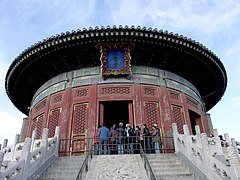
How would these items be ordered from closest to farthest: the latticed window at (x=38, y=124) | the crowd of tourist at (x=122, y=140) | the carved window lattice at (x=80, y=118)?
the crowd of tourist at (x=122, y=140), the carved window lattice at (x=80, y=118), the latticed window at (x=38, y=124)

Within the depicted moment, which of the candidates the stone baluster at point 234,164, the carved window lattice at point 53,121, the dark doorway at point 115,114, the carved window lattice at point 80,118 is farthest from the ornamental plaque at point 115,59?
the stone baluster at point 234,164

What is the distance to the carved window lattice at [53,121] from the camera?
12695 millimetres

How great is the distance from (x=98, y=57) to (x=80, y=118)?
10.5 feet

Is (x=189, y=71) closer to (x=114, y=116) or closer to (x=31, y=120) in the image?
(x=114, y=116)

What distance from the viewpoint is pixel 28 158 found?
734 centimetres

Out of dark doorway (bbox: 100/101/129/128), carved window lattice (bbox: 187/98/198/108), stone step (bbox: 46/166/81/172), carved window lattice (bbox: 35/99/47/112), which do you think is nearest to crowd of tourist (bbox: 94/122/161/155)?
stone step (bbox: 46/166/81/172)

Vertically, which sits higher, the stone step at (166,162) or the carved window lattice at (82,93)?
the carved window lattice at (82,93)

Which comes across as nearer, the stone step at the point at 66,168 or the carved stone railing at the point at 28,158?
the carved stone railing at the point at 28,158

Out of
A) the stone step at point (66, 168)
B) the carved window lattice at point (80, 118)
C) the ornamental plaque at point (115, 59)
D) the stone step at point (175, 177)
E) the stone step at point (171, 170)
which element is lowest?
the stone step at point (175, 177)

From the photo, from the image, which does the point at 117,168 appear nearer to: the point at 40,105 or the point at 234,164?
the point at 234,164

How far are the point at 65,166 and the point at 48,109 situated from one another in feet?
18.7

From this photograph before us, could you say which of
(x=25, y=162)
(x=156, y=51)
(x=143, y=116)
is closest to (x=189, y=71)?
(x=156, y=51)

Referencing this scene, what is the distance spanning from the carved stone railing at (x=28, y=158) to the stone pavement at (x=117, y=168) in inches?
60.3

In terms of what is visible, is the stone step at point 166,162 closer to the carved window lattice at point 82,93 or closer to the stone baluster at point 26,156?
the stone baluster at point 26,156
